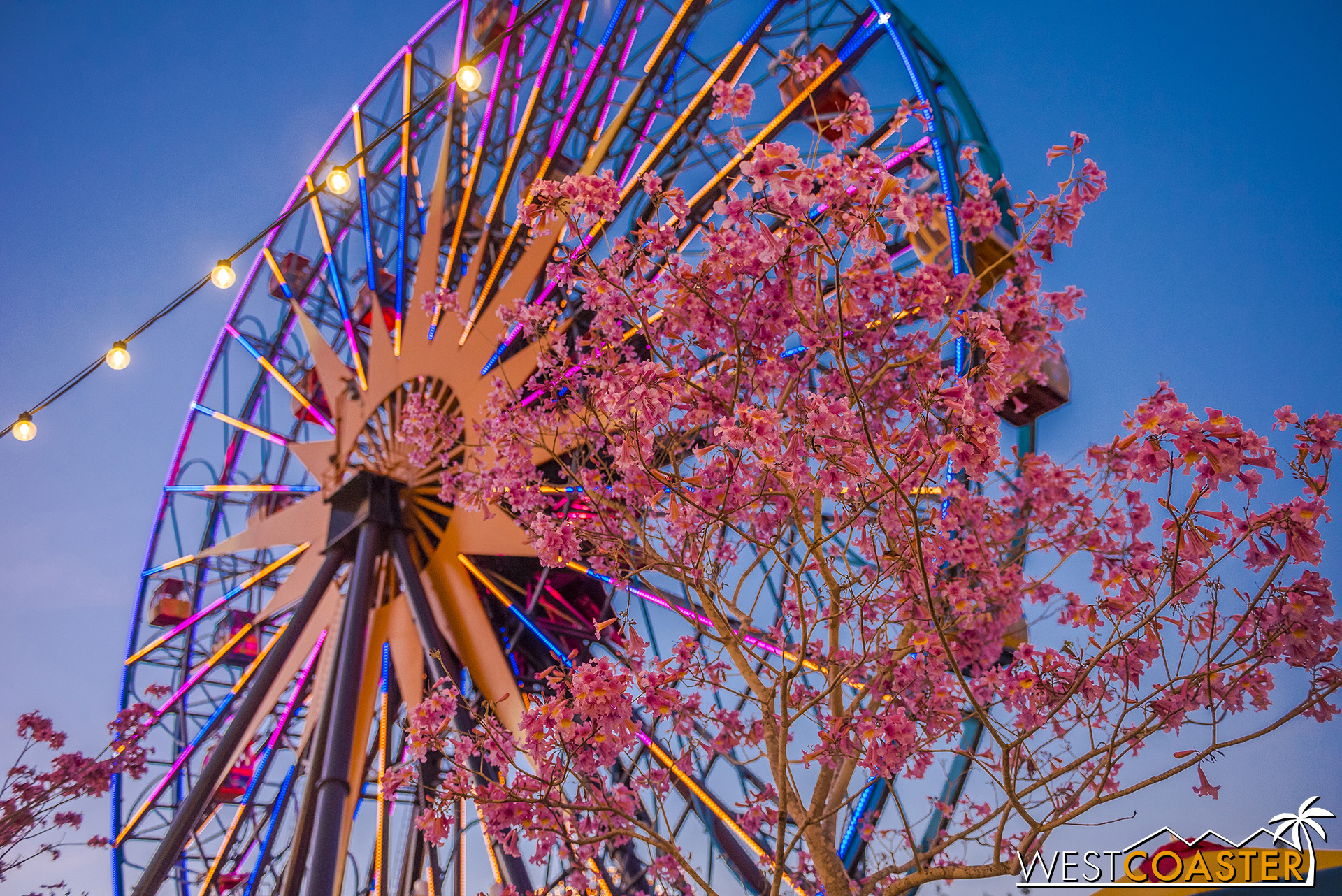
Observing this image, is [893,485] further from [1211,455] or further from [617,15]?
[617,15]

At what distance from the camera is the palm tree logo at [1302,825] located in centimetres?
232

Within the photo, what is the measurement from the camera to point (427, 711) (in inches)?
130

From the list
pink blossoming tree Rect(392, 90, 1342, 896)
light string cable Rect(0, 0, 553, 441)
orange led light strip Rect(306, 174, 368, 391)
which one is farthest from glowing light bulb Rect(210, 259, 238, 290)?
orange led light strip Rect(306, 174, 368, 391)

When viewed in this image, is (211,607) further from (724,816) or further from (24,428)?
(724,816)

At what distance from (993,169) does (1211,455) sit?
359cm

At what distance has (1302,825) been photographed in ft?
7.72

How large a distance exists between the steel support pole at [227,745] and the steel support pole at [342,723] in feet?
Answer: 1.89

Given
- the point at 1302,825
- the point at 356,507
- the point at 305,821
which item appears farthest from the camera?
the point at 356,507

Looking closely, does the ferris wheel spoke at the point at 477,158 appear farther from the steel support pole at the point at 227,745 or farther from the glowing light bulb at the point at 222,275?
the glowing light bulb at the point at 222,275

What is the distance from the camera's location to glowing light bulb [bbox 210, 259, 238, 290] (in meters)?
4.35

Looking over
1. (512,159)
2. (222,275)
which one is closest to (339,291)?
(512,159)

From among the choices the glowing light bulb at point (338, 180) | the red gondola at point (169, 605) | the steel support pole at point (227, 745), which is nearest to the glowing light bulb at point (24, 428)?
the steel support pole at point (227, 745)

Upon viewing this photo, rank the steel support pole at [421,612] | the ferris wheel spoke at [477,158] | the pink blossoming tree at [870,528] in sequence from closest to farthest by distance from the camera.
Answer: the pink blossoming tree at [870,528], the steel support pole at [421,612], the ferris wheel spoke at [477,158]

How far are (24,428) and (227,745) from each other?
262 centimetres
